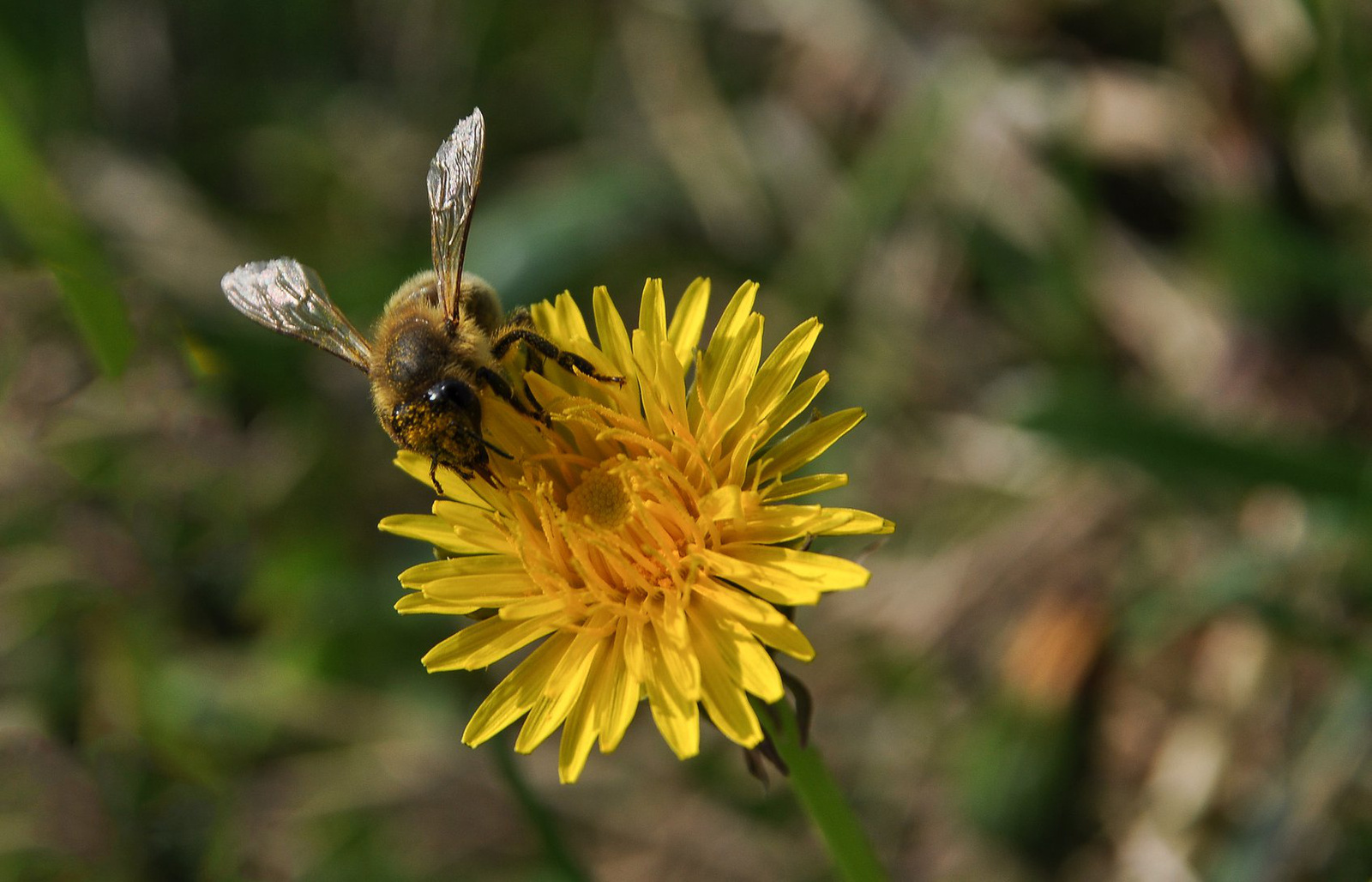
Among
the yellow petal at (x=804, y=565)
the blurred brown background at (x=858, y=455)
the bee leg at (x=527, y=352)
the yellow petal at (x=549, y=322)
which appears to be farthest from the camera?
the blurred brown background at (x=858, y=455)

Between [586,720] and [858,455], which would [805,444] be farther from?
[858,455]

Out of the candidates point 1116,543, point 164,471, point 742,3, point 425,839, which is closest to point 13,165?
point 164,471

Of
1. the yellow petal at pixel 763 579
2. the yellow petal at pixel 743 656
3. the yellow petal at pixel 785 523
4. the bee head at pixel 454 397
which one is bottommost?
the yellow petal at pixel 743 656

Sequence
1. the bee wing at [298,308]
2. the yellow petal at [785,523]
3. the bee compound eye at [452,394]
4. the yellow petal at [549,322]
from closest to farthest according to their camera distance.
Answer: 1. the yellow petal at [785,523]
2. the bee compound eye at [452,394]
3. the yellow petal at [549,322]
4. the bee wing at [298,308]

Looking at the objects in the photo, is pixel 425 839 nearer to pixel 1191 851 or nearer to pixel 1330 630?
pixel 1191 851

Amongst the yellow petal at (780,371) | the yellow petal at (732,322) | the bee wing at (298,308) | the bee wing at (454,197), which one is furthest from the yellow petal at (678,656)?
the bee wing at (298,308)

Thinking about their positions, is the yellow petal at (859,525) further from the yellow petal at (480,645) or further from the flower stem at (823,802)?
the yellow petal at (480,645)
